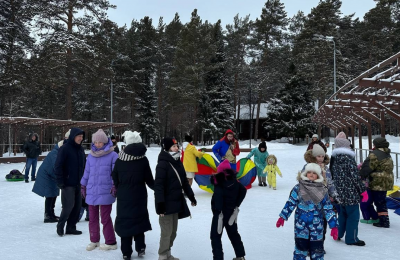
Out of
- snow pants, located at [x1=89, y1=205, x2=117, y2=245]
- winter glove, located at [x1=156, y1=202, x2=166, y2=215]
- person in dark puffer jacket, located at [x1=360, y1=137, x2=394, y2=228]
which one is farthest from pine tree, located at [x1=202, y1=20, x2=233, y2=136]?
winter glove, located at [x1=156, y1=202, x2=166, y2=215]

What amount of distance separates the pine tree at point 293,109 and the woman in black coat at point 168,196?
40.1 m

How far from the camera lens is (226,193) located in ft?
15.0

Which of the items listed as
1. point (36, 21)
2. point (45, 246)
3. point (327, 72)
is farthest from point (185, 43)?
point (45, 246)

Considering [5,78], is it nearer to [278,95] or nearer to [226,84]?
[226,84]

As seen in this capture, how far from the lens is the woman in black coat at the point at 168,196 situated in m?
4.54

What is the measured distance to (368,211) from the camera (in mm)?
6801

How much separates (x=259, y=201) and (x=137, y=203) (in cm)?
527

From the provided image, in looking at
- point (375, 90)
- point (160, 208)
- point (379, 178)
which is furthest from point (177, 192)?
point (375, 90)

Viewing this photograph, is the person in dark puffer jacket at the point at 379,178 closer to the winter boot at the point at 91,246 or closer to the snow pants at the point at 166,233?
the snow pants at the point at 166,233

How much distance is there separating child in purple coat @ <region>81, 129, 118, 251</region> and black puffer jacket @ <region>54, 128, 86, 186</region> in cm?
63

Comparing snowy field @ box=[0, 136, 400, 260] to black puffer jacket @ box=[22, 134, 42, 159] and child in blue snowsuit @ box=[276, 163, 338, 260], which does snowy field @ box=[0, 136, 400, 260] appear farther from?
black puffer jacket @ box=[22, 134, 42, 159]

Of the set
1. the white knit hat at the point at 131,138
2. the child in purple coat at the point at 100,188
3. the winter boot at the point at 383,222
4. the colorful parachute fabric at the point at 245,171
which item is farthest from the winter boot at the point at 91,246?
the colorful parachute fabric at the point at 245,171

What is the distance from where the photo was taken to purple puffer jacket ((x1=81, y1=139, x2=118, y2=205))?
16.8 feet

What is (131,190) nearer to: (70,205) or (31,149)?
(70,205)
